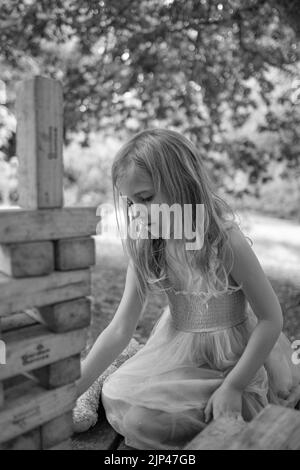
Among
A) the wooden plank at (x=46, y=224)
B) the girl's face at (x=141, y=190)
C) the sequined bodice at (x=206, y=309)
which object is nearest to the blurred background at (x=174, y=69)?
the sequined bodice at (x=206, y=309)

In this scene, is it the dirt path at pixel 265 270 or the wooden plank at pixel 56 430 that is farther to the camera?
the dirt path at pixel 265 270

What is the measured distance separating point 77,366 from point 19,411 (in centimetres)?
19

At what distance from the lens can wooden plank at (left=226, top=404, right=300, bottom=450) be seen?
1.20 metres

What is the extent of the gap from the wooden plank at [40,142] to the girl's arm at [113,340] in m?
0.78

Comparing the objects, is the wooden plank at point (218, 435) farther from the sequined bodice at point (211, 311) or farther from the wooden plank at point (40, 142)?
the wooden plank at point (40, 142)

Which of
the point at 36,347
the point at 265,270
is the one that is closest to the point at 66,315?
the point at 36,347

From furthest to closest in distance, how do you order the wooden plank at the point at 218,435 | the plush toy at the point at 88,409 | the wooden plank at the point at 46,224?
the plush toy at the point at 88,409 < the wooden plank at the point at 218,435 < the wooden plank at the point at 46,224

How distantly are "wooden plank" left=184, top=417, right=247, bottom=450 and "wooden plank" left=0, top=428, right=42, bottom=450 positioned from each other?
383mm

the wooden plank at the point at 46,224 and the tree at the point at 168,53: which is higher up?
the tree at the point at 168,53

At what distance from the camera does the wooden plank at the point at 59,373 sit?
125cm

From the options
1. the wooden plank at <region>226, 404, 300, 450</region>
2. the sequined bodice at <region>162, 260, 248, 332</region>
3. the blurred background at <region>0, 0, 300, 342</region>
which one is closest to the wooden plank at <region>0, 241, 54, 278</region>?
the wooden plank at <region>226, 404, 300, 450</region>
